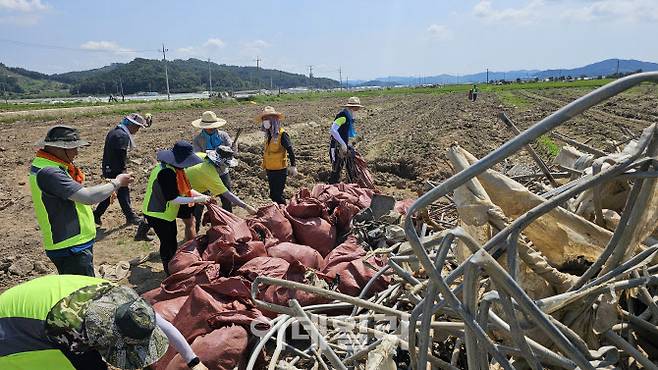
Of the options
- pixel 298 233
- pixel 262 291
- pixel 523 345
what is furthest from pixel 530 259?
pixel 298 233

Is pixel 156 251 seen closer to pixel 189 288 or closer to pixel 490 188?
pixel 189 288

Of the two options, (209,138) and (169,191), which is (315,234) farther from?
(209,138)

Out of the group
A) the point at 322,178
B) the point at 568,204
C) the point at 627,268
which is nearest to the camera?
the point at 627,268

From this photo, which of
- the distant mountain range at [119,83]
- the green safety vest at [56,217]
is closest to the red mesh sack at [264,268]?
the green safety vest at [56,217]

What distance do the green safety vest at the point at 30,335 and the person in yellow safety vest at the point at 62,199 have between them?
4.28 feet

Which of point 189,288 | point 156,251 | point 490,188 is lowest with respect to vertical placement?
point 156,251

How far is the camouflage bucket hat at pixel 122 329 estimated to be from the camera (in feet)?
5.37

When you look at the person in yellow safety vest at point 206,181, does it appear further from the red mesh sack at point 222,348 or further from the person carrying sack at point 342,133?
the red mesh sack at point 222,348

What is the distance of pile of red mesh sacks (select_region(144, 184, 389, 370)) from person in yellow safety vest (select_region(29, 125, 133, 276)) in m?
0.56

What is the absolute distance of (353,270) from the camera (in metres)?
3.17

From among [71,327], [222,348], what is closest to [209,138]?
[222,348]

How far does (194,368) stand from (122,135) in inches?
158

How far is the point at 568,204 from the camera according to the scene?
7.46ft

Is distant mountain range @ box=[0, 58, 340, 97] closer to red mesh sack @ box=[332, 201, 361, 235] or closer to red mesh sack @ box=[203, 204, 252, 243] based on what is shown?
red mesh sack @ box=[203, 204, 252, 243]
